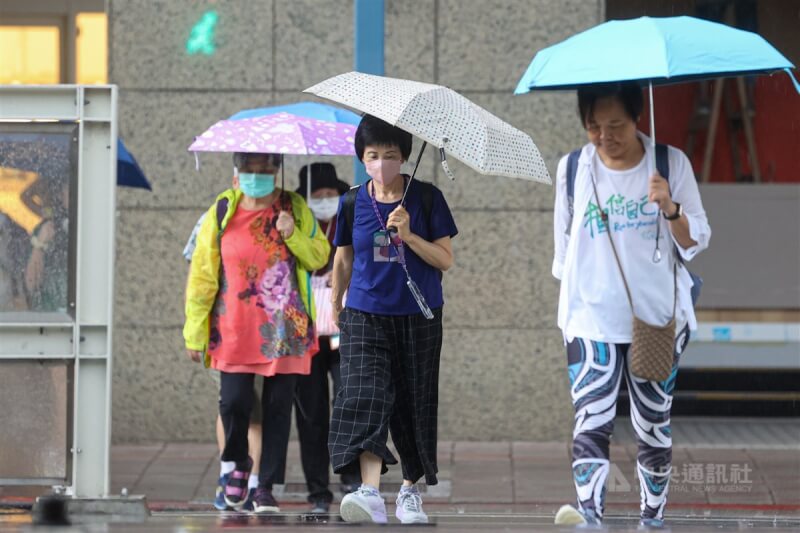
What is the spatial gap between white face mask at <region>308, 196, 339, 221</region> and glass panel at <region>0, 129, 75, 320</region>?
1.68 metres

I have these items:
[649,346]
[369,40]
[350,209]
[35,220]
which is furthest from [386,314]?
[369,40]

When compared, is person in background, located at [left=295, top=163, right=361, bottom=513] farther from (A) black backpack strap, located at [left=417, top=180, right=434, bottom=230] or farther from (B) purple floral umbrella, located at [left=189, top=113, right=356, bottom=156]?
(A) black backpack strap, located at [left=417, top=180, right=434, bottom=230]

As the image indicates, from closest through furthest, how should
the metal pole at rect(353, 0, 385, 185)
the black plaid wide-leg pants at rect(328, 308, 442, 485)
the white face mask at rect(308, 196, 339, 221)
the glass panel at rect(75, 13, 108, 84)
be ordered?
the black plaid wide-leg pants at rect(328, 308, 442, 485), the metal pole at rect(353, 0, 385, 185), the white face mask at rect(308, 196, 339, 221), the glass panel at rect(75, 13, 108, 84)

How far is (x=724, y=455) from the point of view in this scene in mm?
8750

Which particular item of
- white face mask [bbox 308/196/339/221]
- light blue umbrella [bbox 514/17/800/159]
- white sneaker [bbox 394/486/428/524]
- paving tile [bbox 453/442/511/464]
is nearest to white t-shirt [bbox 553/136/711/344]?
light blue umbrella [bbox 514/17/800/159]

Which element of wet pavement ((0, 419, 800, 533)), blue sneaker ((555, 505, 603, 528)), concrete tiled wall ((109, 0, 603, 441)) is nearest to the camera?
blue sneaker ((555, 505, 603, 528))

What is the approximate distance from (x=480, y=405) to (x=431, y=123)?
12.8 ft

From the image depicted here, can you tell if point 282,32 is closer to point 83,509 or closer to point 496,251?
point 496,251

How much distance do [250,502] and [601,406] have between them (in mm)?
2040

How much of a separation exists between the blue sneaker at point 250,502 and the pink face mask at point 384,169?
6.22ft

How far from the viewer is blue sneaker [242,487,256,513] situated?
22.4 ft

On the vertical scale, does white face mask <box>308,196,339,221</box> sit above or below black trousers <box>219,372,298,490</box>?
above

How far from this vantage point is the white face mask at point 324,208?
7484 millimetres

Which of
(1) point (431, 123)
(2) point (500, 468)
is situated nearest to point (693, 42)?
(1) point (431, 123)
